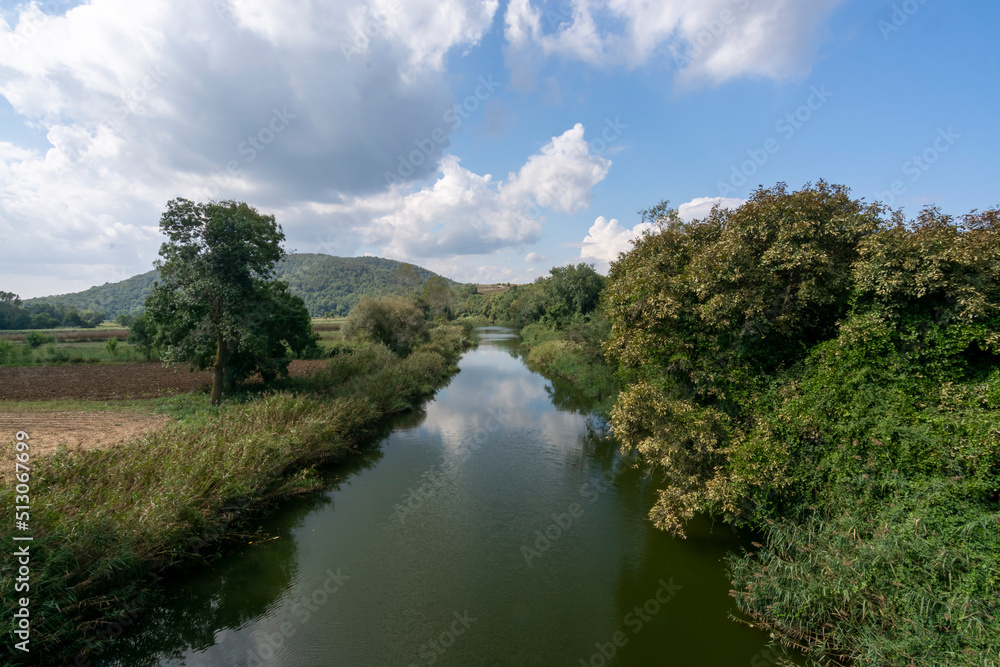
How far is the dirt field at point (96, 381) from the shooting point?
17.7 metres

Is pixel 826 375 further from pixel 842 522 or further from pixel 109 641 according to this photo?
pixel 109 641

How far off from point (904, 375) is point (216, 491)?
14.1 meters

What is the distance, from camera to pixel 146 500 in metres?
7.75

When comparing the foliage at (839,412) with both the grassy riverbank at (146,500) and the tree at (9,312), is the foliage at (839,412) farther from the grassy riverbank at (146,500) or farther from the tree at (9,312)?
the tree at (9,312)

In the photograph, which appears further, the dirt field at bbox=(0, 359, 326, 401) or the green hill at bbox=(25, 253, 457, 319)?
the green hill at bbox=(25, 253, 457, 319)

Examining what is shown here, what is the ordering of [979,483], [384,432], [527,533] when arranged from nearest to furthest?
[979,483] → [527,533] → [384,432]

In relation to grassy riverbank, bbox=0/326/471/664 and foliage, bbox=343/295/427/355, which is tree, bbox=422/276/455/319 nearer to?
foliage, bbox=343/295/427/355

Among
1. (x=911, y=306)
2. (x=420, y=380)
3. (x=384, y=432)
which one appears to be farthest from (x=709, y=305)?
(x=420, y=380)

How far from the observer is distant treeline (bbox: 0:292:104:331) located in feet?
159

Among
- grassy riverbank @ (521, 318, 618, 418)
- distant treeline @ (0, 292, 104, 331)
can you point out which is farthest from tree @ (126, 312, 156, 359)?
distant treeline @ (0, 292, 104, 331)

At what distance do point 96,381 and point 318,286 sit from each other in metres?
104

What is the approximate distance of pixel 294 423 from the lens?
13.2 m

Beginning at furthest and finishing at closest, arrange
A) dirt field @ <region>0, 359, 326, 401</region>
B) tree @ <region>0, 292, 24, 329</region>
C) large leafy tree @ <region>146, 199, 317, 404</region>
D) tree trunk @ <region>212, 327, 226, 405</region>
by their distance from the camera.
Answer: tree @ <region>0, 292, 24, 329</region> < dirt field @ <region>0, 359, 326, 401</region> < tree trunk @ <region>212, 327, 226, 405</region> < large leafy tree @ <region>146, 199, 317, 404</region>

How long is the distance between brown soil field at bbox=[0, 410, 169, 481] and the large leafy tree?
106 inches
